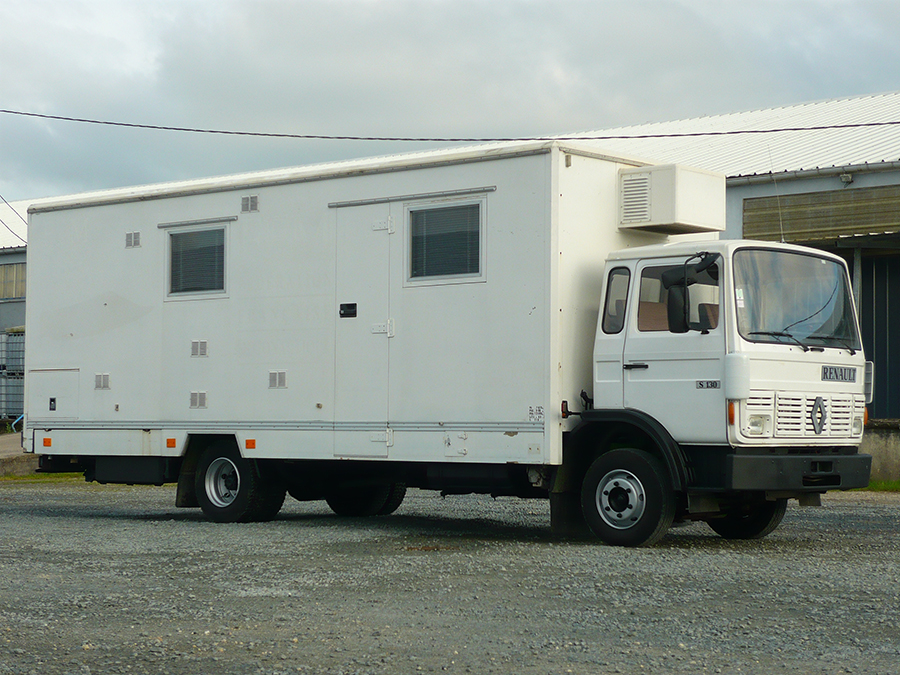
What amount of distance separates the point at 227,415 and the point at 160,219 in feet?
7.86

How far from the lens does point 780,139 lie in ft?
86.6

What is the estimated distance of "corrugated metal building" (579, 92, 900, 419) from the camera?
22.0 metres

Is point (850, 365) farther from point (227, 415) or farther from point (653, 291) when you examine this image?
point (227, 415)

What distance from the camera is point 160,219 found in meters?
14.0

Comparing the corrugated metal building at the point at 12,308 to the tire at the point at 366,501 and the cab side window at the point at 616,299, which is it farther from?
A: the cab side window at the point at 616,299

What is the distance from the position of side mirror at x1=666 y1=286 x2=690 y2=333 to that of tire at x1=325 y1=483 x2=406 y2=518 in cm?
497

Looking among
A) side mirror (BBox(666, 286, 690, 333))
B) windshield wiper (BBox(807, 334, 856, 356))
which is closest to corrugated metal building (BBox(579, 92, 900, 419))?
windshield wiper (BBox(807, 334, 856, 356))

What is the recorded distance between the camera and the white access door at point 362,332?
12.3 metres

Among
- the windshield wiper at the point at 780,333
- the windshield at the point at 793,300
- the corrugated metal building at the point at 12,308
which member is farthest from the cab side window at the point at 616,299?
the corrugated metal building at the point at 12,308

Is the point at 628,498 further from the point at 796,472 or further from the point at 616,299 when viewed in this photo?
the point at 616,299

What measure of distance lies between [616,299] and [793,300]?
1.52 m

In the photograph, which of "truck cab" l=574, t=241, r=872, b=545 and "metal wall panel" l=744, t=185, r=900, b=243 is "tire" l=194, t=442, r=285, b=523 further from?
"metal wall panel" l=744, t=185, r=900, b=243

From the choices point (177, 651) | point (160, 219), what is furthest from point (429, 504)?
point (177, 651)

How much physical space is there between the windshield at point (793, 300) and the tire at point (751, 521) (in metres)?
1.75
